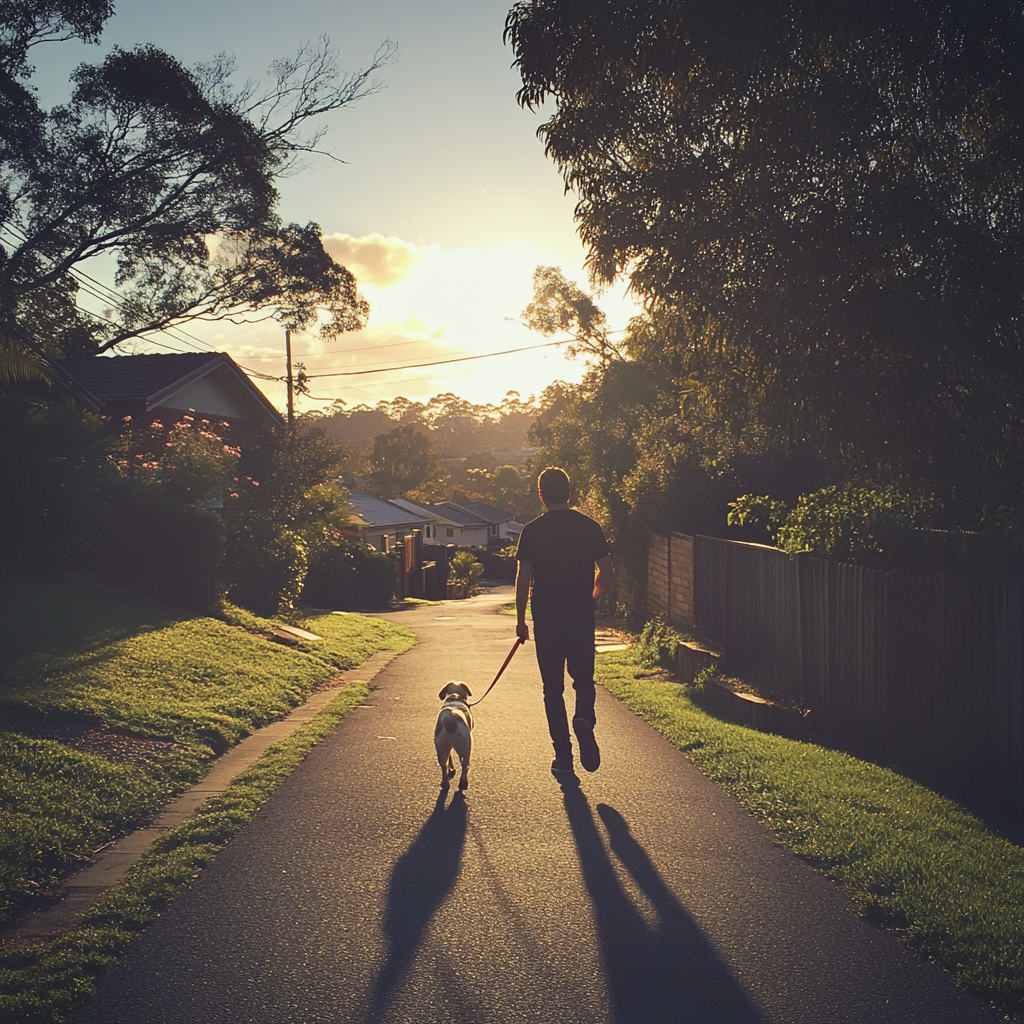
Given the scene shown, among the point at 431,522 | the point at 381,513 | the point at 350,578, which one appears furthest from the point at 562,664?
the point at 431,522

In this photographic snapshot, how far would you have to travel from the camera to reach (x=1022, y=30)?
6266 millimetres

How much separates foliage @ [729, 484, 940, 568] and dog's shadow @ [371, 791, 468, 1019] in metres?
4.34

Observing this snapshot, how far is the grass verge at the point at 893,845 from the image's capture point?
3.94m

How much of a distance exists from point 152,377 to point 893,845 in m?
24.5

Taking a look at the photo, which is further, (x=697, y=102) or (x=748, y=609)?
(x=748, y=609)

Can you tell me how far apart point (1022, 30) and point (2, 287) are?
25.0 m

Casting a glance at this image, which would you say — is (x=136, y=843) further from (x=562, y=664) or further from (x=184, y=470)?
(x=184, y=470)

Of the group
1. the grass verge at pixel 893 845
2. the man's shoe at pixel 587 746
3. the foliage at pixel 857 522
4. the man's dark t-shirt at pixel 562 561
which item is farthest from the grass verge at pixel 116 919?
the foliage at pixel 857 522

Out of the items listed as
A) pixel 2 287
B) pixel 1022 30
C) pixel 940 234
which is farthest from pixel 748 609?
pixel 2 287

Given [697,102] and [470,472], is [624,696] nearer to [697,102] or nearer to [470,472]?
[697,102]

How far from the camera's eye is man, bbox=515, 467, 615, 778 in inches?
267

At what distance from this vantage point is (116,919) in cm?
434

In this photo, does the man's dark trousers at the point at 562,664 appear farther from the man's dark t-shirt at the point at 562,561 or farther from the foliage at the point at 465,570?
the foliage at the point at 465,570

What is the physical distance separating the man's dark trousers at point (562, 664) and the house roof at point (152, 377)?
18759 millimetres
